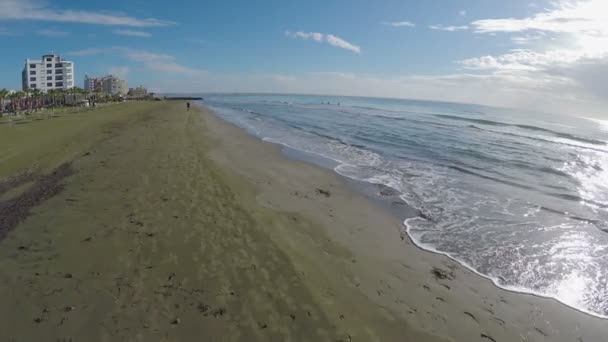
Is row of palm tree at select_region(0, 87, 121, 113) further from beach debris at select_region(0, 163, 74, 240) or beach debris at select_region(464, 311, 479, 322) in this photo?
beach debris at select_region(464, 311, 479, 322)

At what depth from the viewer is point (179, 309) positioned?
5.05 m

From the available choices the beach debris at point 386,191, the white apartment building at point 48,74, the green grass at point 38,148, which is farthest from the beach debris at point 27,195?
the white apartment building at point 48,74

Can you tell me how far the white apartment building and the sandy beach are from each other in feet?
427

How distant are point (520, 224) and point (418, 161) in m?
10.4

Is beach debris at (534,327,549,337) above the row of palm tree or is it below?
below

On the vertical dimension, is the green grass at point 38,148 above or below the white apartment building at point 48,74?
below

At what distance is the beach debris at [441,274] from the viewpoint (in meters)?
7.07

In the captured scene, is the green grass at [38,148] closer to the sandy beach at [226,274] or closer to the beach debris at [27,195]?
the beach debris at [27,195]

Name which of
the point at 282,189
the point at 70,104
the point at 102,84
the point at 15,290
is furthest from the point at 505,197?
the point at 102,84

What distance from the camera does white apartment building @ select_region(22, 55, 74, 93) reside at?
4204 inches

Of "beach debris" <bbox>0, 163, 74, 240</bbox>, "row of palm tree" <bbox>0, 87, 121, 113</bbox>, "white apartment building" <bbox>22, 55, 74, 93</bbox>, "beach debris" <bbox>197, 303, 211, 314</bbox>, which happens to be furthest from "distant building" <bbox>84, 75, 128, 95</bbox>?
"beach debris" <bbox>197, 303, 211, 314</bbox>

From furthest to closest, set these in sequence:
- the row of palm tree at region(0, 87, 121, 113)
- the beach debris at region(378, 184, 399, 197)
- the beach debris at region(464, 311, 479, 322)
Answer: the row of palm tree at region(0, 87, 121, 113), the beach debris at region(378, 184, 399, 197), the beach debris at region(464, 311, 479, 322)

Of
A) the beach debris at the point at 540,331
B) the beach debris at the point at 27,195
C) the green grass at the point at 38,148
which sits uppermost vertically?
the green grass at the point at 38,148

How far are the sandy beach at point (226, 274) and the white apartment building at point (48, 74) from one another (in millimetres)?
130100
